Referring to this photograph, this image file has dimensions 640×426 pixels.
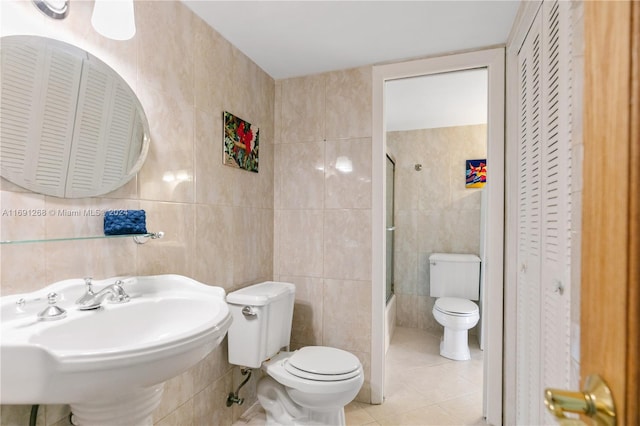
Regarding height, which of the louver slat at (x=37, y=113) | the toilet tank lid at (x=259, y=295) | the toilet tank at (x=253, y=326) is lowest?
the toilet tank at (x=253, y=326)

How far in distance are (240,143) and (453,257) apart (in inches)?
93.5

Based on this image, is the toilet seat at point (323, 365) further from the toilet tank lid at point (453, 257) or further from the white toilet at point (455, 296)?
the toilet tank lid at point (453, 257)

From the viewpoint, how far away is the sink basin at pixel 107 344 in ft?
2.21

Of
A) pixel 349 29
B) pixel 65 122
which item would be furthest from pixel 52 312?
pixel 349 29

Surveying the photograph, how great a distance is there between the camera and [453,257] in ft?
10.5

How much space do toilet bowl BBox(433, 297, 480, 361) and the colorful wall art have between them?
4.08 ft

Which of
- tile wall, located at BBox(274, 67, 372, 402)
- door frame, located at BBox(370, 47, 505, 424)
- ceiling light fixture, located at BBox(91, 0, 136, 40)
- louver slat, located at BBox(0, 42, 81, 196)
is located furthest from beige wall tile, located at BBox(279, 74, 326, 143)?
louver slat, located at BBox(0, 42, 81, 196)

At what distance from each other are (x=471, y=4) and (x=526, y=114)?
590 millimetres

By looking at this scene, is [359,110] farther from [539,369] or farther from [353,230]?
[539,369]

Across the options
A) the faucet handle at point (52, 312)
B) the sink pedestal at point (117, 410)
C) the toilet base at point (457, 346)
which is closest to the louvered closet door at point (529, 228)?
the toilet base at point (457, 346)

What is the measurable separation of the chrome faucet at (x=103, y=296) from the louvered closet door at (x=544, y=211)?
55.2 inches

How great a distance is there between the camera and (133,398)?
3.11 feet

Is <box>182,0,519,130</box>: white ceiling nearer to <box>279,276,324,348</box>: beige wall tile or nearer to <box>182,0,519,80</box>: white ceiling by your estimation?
<box>182,0,519,80</box>: white ceiling

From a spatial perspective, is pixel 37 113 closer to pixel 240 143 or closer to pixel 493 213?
pixel 240 143
